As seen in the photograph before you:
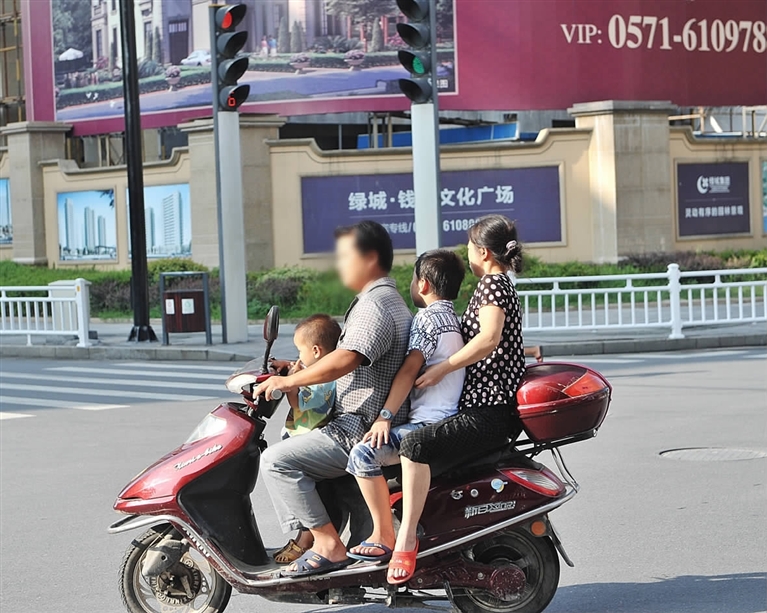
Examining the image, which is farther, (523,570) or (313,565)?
(523,570)

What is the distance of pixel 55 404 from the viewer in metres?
12.9

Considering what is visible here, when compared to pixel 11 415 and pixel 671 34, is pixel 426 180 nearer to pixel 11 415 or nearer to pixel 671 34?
pixel 11 415

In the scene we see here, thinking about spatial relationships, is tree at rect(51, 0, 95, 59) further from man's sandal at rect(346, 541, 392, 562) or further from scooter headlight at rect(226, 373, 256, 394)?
man's sandal at rect(346, 541, 392, 562)

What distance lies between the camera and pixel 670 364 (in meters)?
14.7

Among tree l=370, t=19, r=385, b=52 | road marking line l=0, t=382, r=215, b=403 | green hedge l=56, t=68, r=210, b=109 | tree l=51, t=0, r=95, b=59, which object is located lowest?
road marking line l=0, t=382, r=215, b=403

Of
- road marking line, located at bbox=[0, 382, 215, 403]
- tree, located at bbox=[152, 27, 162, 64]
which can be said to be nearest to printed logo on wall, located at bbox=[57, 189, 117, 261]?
tree, located at bbox=[152, 27, 162, 64]

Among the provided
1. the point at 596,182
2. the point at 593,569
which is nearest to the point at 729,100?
the point at 596,182

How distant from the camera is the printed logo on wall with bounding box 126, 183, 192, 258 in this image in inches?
1049

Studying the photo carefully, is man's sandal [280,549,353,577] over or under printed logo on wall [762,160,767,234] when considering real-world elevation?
under

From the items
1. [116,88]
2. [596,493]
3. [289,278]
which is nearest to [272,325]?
[596,493]

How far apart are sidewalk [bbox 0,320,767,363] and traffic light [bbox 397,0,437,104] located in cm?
384

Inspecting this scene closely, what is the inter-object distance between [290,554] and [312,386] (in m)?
0.74

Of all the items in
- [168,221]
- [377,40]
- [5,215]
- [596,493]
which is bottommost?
[596,493]

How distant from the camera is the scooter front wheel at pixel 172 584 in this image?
5.16 metres
